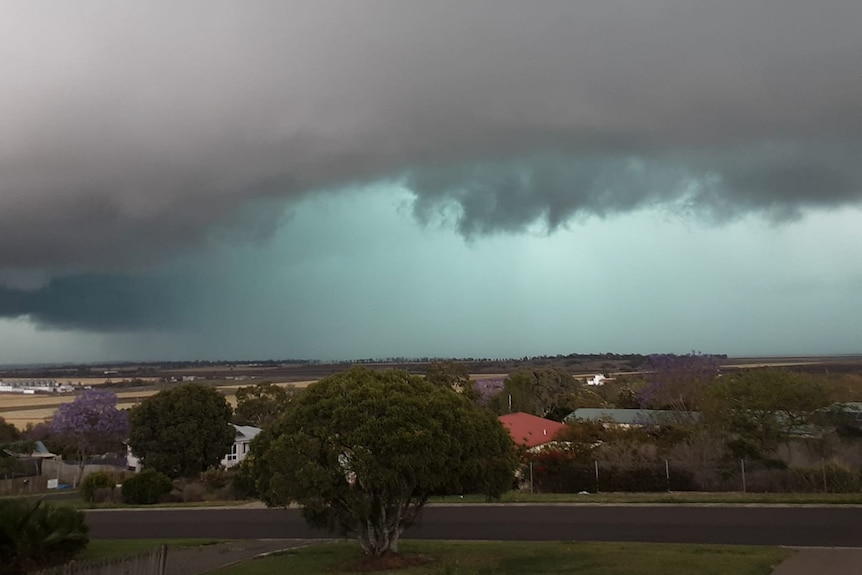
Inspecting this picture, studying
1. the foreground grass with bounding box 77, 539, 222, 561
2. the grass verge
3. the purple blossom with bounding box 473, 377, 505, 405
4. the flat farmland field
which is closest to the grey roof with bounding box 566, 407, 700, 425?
the grass verge

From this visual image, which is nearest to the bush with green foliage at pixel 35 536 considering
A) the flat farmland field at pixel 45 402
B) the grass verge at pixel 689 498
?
the grass verge at pixel 689 498

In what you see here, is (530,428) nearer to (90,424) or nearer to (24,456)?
(90,424)

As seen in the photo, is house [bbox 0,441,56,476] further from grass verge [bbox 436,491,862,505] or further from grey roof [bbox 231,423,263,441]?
grass verge [bbox 436,491,862,505]

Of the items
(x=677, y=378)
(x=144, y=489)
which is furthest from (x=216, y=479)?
(x=677, y=378)

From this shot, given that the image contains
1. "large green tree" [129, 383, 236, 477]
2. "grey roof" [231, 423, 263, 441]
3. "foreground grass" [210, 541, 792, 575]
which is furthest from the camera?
"grey roof" [231, 423, 263, 441]

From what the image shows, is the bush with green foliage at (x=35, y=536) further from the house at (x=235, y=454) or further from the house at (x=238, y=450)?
the house at (x=238, y=450)

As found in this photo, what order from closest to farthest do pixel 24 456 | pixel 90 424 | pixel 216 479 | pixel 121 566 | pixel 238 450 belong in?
pixel 121 566 → pixel 216 479 → pixel 24 456 → pixel 90 424 → pixel 238 450
